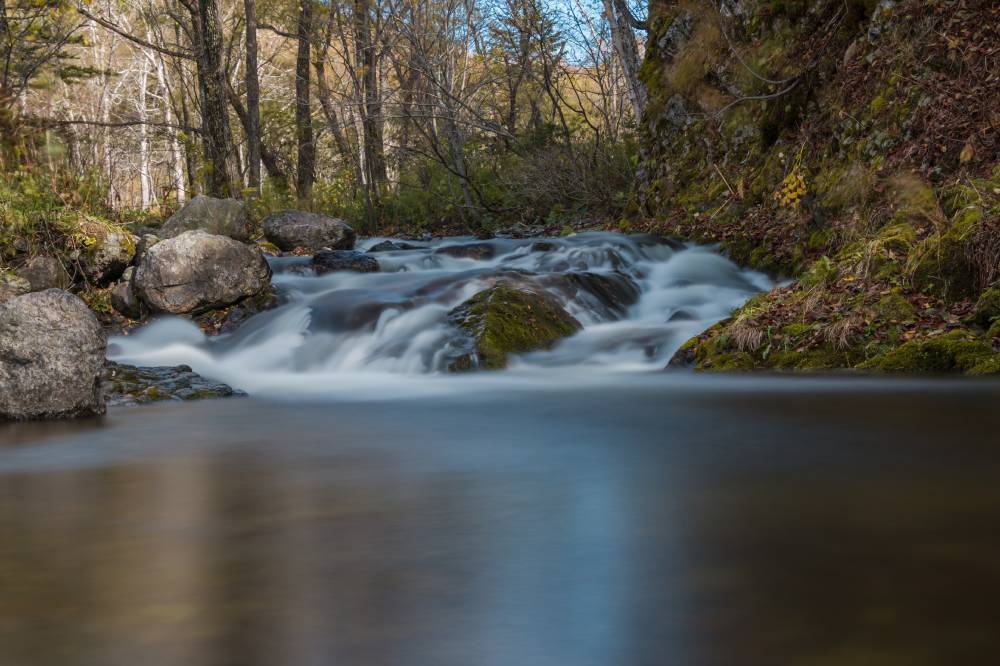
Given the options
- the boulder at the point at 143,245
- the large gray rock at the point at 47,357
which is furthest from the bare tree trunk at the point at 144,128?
the large gray rock at the point at 47,357

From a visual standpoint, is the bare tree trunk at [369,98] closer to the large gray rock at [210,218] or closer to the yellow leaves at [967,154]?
the large gray rock at [210,218]

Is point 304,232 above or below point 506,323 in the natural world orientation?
above

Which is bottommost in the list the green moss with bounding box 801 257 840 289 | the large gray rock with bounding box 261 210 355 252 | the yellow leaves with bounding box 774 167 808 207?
the green moss with bounding box 801 257 840 289

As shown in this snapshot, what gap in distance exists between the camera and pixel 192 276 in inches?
441

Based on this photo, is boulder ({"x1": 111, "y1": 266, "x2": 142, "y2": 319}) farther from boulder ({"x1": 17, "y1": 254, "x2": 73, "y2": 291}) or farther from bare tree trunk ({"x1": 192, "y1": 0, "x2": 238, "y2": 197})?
bare tree trunk ({"x1": 192, "y1": 0, "x2": 238, "y2": 197})

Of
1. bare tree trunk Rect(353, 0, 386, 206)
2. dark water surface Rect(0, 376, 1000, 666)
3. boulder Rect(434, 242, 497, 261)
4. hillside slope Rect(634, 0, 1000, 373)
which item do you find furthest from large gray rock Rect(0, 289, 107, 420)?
bare tree trunk Rect(353, 0, 386, 206)

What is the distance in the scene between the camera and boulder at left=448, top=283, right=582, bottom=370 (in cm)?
808

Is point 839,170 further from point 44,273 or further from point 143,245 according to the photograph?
point 44,273

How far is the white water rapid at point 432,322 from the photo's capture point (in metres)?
8.16

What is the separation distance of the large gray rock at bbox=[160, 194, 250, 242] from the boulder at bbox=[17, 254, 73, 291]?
7.67 feet

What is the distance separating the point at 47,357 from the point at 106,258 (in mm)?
6420

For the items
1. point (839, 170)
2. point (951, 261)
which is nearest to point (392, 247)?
point (839, 170)

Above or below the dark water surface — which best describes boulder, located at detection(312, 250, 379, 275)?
above

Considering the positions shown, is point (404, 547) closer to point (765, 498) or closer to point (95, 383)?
point (765, 498)
